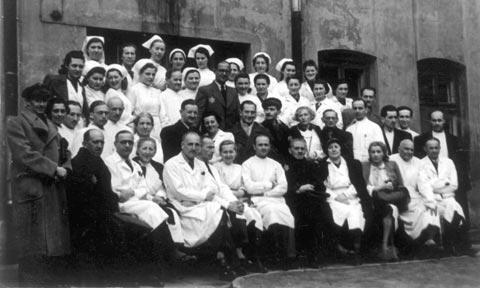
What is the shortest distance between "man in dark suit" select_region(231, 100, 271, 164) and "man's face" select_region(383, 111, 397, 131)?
2020mm

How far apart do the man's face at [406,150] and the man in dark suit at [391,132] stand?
1.40 ft

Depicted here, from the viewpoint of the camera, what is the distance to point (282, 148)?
776cm

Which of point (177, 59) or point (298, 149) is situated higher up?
point (177, 59)

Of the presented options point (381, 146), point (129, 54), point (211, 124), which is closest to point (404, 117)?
point (381, 146)

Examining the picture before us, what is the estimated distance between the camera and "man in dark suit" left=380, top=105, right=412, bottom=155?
28.3 ft

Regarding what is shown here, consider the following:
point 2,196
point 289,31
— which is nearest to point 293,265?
point 2,196

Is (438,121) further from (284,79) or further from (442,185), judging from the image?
(284,79)

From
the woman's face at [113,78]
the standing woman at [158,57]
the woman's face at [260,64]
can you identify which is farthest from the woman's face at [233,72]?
the woman's face at [113,78]

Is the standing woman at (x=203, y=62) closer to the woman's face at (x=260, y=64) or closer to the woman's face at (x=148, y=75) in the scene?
the woman's face at (x=260, y=64)

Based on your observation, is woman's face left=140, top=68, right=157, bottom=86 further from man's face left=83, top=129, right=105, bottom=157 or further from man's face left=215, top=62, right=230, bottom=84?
man's face left=83, top=129, right=105, bottom=157

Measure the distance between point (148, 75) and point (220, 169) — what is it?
4.77 feet

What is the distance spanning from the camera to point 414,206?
26.1ft

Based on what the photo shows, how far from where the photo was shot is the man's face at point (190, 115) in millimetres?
7148

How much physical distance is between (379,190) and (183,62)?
2.87 metres
